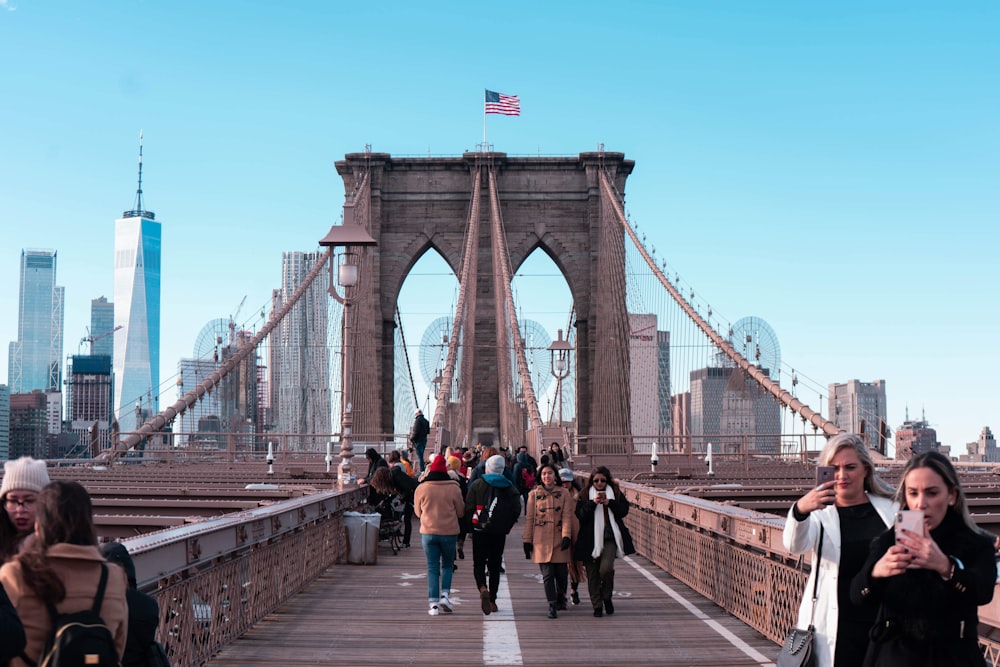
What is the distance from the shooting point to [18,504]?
13.9 feet

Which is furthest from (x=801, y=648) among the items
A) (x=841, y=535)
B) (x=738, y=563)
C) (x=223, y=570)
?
(x=738, y=563)

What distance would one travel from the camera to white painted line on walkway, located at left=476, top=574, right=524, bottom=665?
8578mm

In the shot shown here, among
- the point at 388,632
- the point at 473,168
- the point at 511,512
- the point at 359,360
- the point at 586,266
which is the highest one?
the point at 473,168

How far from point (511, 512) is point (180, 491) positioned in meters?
5.94

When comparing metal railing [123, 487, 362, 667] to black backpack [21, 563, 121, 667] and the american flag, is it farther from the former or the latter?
the american flag

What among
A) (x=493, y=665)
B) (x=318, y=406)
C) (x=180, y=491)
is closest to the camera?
(x=493, y=665)

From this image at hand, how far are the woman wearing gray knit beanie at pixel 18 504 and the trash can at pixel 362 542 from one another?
11.1 meters

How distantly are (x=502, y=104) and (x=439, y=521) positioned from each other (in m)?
49.1

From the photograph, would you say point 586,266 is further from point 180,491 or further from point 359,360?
point 180,491

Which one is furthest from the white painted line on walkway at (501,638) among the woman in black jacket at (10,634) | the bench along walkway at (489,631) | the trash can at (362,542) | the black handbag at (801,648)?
the woman in black jacket at (10,634)

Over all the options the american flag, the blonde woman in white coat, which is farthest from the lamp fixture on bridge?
the blonde woman in white coat

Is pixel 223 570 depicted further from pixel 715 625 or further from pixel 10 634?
pixel 10 634

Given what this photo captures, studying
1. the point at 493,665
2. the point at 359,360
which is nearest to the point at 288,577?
the point at 493,665

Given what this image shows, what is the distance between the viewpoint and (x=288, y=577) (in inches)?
454
